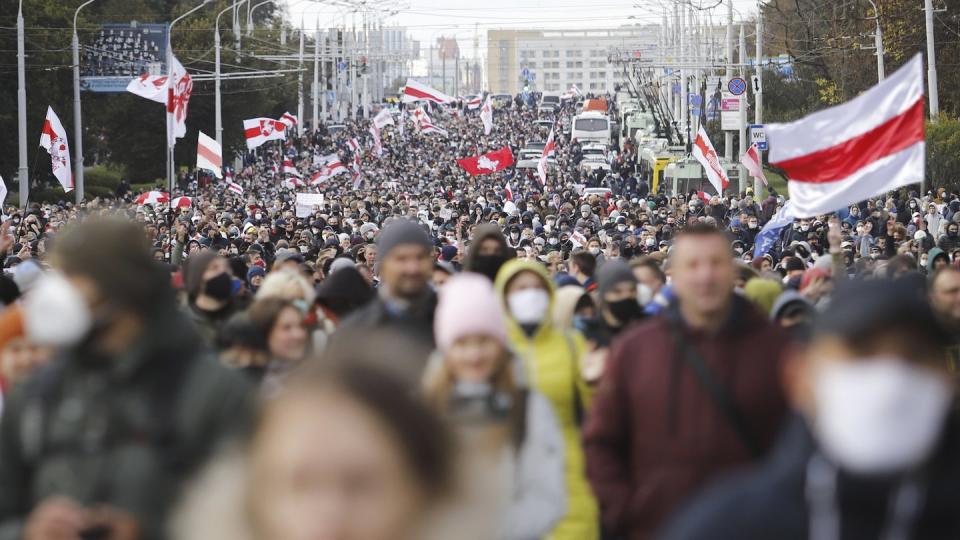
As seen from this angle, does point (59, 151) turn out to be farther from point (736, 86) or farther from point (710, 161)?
point (736, 86)

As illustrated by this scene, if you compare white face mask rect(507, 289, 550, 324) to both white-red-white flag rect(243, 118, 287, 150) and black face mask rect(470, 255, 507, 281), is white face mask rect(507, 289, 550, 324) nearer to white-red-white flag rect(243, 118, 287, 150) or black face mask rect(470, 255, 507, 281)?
black face mask rect(470, 255, 507, 281)

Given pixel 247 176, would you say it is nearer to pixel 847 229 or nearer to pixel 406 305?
pixel 847 229

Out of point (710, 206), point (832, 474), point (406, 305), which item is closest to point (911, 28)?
point (710, 206)

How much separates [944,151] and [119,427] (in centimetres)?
4119

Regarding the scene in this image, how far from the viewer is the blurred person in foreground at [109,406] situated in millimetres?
3707

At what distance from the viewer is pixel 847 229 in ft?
90.8

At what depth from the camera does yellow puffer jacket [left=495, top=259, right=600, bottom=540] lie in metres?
5.61

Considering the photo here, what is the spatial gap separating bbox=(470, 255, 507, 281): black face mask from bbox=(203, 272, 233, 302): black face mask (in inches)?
47.1

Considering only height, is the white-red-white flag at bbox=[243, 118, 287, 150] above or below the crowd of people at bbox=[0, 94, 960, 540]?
above

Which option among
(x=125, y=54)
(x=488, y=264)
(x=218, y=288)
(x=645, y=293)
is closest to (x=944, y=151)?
(x=125, y=54)

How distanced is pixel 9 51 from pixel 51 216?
2027 cm

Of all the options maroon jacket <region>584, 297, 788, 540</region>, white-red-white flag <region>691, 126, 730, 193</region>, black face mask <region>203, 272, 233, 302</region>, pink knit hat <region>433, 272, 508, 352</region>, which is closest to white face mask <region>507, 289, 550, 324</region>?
maroon jacket <region>584, 297, 788, 540</region>

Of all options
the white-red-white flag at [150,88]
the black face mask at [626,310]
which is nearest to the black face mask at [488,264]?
the black face mask at [626,310]

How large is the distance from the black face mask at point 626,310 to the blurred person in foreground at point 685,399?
8.19ft
